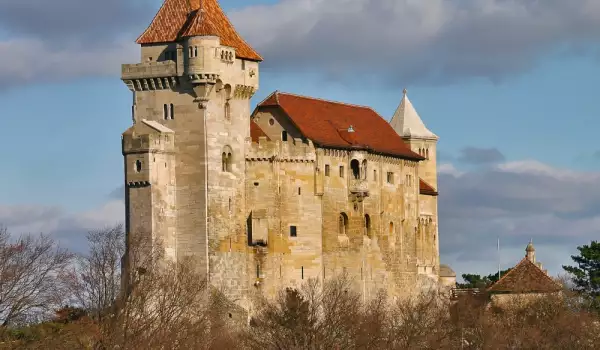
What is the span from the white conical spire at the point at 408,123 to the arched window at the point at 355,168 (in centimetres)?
1604

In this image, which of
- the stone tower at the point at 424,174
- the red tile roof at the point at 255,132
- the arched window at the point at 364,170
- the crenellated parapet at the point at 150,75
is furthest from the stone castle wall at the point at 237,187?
the stone tower at the point at 424,174

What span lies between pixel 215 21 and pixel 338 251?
56.4 feet

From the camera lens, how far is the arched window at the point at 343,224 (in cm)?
13262

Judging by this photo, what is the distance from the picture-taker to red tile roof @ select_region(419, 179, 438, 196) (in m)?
147

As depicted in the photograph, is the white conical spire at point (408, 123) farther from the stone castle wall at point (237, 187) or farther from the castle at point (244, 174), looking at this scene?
the stone castle wall at point (237, 187)

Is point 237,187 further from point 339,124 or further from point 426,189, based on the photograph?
point 426,189

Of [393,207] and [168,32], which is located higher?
[168,32]

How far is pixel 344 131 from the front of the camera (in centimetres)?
13625

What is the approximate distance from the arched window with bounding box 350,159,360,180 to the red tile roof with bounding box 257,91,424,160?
3.36 feet

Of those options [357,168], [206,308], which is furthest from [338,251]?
[206,308]

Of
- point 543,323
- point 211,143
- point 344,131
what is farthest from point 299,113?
point 543,323

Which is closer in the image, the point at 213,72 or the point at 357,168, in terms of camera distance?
the point at 213,72

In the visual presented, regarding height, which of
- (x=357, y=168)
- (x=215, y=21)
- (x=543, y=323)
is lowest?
(x=543, y=323)

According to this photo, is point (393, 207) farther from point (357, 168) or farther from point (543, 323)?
point (543, 323)
